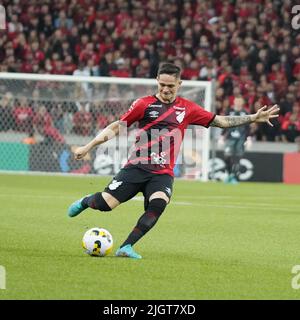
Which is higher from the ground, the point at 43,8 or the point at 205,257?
the point at 43,8

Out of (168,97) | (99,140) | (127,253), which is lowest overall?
(127,253)

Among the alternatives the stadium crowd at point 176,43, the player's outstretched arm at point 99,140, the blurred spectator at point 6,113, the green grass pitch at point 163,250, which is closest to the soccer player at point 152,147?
the player's outstretched arm at point 99,140

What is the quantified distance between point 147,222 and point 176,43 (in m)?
19.8

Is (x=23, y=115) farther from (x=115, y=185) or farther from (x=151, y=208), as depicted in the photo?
(x=151, y=208)

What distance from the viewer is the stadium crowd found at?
2712 centimetres

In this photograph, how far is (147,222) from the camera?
964 centimetres

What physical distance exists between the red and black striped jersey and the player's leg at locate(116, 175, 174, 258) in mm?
144

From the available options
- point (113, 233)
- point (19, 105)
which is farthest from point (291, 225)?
point (19, 105)

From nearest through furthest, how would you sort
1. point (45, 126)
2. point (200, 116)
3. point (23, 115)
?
point (200, 116) → point (45, 126) → point (23, 115)

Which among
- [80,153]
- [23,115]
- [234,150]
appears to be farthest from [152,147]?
[23,115]

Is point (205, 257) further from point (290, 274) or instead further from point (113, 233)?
point (113, 233)
